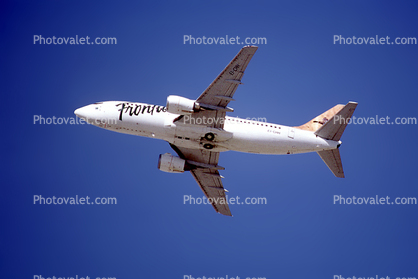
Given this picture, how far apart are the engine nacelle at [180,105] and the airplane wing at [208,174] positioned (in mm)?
9172

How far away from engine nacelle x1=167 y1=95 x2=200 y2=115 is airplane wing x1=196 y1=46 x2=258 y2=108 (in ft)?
2.75

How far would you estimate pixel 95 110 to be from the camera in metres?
48.1

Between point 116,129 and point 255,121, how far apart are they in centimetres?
1581

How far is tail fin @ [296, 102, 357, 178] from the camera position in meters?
45.8

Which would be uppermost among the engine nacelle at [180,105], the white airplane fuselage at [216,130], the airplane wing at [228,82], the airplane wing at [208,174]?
the airplane wing at [228,82]

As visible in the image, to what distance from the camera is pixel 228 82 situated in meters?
43.0

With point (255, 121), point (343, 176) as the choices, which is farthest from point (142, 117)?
point (343, 176)

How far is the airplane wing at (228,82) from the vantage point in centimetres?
4134

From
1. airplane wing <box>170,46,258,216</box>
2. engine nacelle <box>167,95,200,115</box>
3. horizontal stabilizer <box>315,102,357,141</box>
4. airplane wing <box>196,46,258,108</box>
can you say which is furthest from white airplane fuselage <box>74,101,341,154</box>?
airplane wing <box>196,46,258,108</box>

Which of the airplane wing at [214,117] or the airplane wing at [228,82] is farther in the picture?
the airplane wing at [214,117]

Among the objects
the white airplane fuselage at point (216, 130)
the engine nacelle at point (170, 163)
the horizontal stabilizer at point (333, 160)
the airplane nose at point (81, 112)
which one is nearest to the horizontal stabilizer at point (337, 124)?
the white airplane fuselage at point (216, 130)

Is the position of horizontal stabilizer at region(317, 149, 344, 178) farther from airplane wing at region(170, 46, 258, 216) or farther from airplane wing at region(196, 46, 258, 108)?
airplane wing at region(196, 46, 258, 108)

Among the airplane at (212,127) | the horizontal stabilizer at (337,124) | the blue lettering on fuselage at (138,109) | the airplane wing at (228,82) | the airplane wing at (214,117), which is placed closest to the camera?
the airplane wing at (228,82)

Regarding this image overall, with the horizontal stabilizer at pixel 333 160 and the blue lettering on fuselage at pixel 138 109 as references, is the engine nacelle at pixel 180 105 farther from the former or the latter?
the horizontal stabilizer at pixel 333 160
